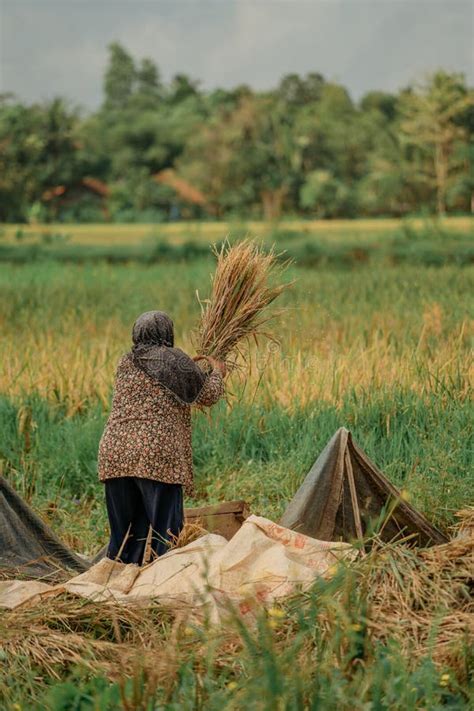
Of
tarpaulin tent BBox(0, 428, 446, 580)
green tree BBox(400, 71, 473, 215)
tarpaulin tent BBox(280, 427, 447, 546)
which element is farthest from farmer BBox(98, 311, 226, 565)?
green tree BBox(400, 71, 473, 215)

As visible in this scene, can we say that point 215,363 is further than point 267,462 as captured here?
No

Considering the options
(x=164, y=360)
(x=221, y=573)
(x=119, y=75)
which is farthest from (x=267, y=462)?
(x=119, y=75)

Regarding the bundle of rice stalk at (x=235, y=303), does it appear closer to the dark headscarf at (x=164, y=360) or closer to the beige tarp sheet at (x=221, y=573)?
the dark headscarf at (x=164, y=360)

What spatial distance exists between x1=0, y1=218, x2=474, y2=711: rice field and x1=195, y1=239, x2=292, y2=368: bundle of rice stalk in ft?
0.47

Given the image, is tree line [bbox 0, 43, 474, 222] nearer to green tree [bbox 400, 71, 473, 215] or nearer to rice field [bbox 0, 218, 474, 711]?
green tree [bbox 400, 71, 473, 215]

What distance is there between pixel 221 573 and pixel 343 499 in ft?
2.32

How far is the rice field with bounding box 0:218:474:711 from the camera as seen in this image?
330cm

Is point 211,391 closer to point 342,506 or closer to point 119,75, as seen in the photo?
point 342,506

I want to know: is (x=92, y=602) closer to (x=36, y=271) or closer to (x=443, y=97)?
(x=36, y=271)

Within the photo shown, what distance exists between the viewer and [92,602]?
419 centimetres

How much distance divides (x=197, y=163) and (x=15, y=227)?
751 centimetres

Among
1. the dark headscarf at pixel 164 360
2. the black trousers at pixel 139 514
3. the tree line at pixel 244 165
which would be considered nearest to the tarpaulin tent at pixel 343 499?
the black trousers at pixel 139 514

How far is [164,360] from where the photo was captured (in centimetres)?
498

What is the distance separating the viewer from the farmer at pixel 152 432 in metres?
4.98
